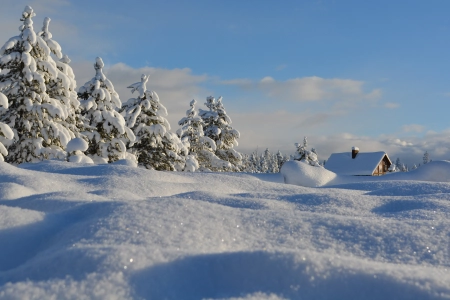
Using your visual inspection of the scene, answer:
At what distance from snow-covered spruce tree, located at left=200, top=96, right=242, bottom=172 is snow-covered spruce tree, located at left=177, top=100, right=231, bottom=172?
1249 millimetres

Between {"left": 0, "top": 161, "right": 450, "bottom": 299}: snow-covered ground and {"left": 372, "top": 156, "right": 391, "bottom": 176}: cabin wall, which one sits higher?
{"left": 372, "top": 156, "right": 391, "bottom": 176}: cabin wall

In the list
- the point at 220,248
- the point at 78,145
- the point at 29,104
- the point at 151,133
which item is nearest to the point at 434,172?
the point at 220,248

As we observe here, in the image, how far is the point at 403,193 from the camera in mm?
4938

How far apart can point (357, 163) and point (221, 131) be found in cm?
1561

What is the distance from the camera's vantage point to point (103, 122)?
63.8 feet

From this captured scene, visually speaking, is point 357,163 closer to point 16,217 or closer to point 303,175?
point 303,175

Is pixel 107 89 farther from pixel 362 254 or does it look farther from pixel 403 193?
pixel 362 254

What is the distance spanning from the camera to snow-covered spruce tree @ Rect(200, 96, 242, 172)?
29797mm

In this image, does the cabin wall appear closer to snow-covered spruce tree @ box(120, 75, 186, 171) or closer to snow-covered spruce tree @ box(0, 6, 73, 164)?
snow-covered spruce tree @ box(120, 75, 186, 171)

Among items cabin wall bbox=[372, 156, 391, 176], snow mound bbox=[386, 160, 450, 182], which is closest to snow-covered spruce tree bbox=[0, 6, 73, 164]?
snow mound bbox=[386, 160, 450, 182]

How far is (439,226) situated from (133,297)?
2045mm

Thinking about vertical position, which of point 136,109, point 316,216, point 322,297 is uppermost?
point 136,109

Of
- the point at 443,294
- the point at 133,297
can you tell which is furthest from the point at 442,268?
the point at 133,297

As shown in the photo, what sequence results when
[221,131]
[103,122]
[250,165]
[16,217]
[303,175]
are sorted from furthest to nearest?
1. [250,165]
2. [221,131]
3. [103,122]
4. [303,175]
5. [16,217]
